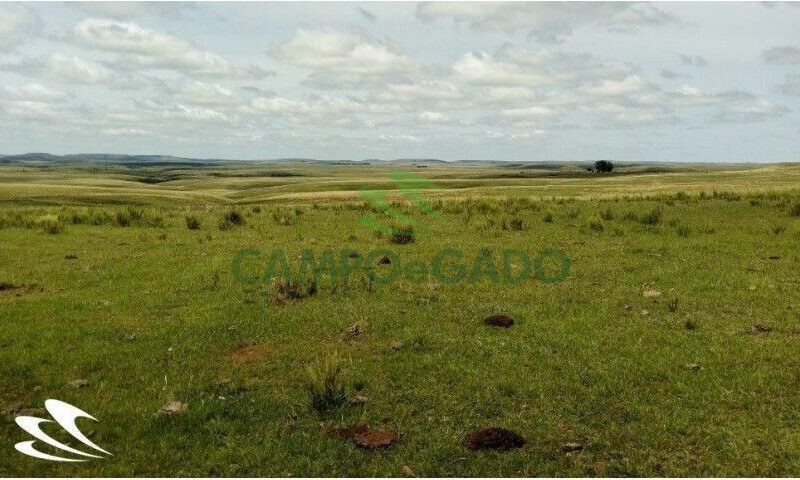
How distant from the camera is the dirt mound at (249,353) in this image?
29.7ft

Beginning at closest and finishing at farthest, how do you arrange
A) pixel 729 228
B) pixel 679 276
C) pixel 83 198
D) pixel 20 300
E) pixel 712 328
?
pixel 712 328 < pixel 20 300 < pixel 679 276 < pixel 729 228 < pixel 83 198

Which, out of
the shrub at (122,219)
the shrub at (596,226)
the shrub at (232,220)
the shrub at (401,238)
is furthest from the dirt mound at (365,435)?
the shrub at (122,219)

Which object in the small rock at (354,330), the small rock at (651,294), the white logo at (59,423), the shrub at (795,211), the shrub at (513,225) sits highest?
the shrub at (795,211)

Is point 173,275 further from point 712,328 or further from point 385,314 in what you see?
point 712,328

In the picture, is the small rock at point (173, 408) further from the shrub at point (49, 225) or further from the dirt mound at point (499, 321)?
the shrub at point (49, 225)

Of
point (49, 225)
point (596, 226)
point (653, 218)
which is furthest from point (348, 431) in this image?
point (49, 225)

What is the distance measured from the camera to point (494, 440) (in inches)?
247

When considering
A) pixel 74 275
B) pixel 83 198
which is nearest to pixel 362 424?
pixel 74 275

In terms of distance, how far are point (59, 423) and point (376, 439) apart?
3.72 metres

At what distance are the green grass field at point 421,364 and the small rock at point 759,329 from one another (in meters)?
0.02

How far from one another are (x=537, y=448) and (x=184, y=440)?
149 inches

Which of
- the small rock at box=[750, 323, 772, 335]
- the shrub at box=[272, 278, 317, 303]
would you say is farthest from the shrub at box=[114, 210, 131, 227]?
the small rock at box=[750, 323, 772, 335]

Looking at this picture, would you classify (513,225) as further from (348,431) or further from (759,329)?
(348,431)

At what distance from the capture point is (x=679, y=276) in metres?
14.3
